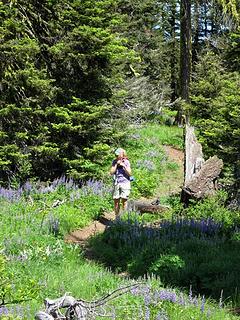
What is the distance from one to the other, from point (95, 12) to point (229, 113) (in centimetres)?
502

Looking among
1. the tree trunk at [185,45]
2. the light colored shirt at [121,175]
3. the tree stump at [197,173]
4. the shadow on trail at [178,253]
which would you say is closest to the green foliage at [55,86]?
the light colored shirt at [121,175]

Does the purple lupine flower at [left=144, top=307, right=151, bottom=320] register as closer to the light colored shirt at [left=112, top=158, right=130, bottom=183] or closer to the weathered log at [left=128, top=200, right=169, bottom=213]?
the light colored shirt at [left=112, top=158, right=130, bottom=183]

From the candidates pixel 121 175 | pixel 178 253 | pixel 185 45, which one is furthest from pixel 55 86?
pixel 178 253

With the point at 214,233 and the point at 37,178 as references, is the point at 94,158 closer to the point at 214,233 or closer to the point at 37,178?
the point at 37,178

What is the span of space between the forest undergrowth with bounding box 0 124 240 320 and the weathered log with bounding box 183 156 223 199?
1.34 ft

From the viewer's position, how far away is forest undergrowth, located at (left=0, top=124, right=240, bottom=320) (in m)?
5.78

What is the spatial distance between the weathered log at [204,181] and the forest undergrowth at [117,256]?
0.41m

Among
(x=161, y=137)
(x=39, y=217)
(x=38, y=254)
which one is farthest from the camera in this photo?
(x=161, y=137)

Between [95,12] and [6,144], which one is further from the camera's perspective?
[95,12]

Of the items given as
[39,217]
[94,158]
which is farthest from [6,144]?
[39,217]

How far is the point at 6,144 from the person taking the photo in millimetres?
13758

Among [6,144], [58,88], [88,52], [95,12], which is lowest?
[6,144]

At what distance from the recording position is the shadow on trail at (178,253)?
748cm

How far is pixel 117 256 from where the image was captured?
919 cm
